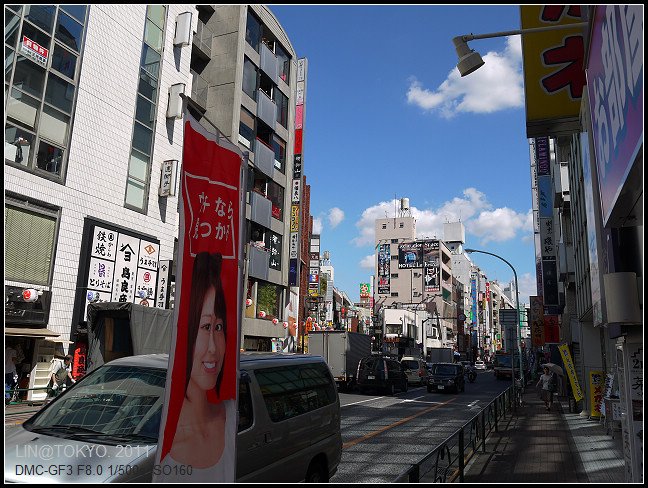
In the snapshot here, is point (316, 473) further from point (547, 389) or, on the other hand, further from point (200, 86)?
point (200, 86)

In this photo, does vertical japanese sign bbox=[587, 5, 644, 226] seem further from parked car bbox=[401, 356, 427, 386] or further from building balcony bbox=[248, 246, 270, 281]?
parked car bbox=[401, 356, 427, 386]

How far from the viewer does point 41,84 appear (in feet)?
63.0

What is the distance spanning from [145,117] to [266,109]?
46.0 ft

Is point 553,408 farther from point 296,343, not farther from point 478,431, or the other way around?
point 296,343

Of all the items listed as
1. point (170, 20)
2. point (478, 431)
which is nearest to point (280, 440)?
point (478, 431)

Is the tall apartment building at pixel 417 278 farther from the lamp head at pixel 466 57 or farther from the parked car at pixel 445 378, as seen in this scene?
A: the lamp head at pixel 466 57

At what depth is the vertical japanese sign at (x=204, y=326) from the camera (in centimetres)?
414

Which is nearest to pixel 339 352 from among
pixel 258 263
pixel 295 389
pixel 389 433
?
pixel 258 263

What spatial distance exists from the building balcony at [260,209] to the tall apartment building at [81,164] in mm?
8619

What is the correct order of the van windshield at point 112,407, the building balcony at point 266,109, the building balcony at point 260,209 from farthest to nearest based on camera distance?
the building balcony at point 266,109
the building balcony at point 260,209
the van windshield at point 112,407

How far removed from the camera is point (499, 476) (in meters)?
9.04

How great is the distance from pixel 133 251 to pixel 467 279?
410 ft

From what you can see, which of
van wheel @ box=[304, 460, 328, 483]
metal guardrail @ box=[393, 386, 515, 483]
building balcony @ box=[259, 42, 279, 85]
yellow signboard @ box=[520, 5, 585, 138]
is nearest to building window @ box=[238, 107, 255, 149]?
building balcony @ box=[259, 42, 279, 85]

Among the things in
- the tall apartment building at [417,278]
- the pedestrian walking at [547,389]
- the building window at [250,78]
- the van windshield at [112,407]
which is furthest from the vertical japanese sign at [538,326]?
the tall apartment building at [417,278]
